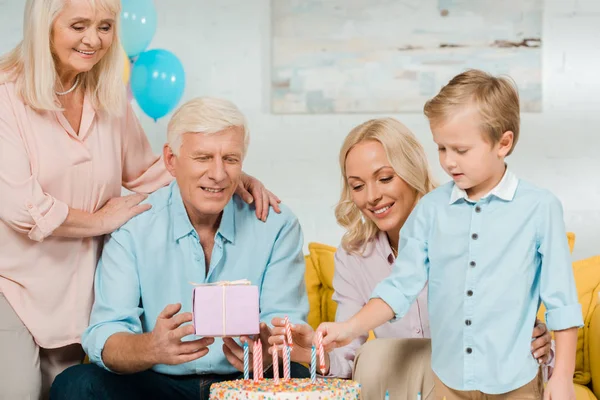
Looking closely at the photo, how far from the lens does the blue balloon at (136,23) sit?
391 centimetres

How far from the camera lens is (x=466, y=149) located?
1923 mm

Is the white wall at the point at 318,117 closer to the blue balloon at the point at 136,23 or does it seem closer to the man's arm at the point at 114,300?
the blue balloon at the point at 136,23

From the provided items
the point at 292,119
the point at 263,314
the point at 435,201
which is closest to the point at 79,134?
the point at 263,314

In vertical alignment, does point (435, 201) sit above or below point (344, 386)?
above

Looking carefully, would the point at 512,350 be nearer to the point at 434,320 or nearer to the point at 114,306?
the point at 434,320

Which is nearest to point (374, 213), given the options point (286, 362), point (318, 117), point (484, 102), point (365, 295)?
point (365, 295)

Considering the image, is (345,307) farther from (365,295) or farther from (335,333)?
(335,333)

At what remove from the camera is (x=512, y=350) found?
76.2 inches

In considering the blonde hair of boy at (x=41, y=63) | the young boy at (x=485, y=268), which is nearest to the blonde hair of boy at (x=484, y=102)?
the young boy at (x=485, y=268)

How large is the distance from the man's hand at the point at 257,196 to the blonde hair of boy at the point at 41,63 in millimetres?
456

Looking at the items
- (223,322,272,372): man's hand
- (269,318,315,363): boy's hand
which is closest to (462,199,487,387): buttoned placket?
(269,318,315,363): boy's hand

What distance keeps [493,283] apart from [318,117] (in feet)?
8.73

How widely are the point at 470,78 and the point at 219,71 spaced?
108 inches

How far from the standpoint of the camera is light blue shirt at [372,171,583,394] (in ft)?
6.28
